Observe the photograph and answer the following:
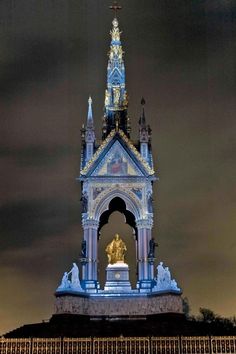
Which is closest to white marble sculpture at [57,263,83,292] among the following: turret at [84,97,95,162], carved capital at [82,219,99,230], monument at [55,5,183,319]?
monument at [55,5,183,319]

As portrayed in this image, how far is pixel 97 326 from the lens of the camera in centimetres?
2267

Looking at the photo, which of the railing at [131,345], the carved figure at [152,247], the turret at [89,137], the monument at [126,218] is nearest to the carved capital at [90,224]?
the monument at [126,218]

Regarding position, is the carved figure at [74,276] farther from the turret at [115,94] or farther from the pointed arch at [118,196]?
the turret at [115,94]

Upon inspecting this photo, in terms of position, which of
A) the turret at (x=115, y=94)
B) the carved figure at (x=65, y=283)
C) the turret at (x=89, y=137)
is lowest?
the carved figure at (x=65, y=283)

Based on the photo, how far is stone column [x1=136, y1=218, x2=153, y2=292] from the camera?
28.2 meters

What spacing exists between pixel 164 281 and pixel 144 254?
2.19 meters

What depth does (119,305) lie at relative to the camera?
88.7ft

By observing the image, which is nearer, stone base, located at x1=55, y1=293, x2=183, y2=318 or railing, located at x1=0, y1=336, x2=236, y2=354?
railing, located at x1=0, y1=336, x2=236, y2=354

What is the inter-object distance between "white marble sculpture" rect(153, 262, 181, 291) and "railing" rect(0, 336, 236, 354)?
8073mm

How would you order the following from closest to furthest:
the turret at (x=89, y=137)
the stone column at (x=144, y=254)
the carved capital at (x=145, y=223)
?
the stone column at (x=144, y=254)
the carved capital at (x=145, y=223)
the turret at (x=89, y=137)

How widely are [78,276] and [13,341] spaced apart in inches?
348

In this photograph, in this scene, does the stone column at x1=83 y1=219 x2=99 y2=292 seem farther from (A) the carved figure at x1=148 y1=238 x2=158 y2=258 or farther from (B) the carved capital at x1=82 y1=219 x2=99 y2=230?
(A) the carved figure at x1=148 y1=238 x2=158 y2=258

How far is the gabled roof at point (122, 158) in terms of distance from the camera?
97.7 ft

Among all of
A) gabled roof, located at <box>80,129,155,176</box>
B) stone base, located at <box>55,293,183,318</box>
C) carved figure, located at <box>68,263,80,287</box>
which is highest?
gabled roof, located at <box>80,129,155,176</box>
